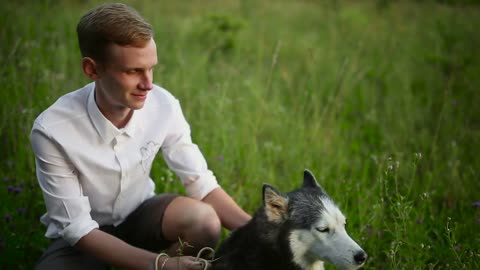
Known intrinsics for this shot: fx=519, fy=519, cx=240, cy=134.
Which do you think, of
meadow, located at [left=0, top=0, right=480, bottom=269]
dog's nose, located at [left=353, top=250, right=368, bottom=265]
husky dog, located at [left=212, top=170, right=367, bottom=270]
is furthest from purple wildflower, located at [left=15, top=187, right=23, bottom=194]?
dog's nose, located at [left=353, top=250, right=368, bottom=265]

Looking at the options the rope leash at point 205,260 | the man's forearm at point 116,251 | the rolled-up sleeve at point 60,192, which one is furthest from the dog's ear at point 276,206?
the rolled-up sleeve at point 60,192

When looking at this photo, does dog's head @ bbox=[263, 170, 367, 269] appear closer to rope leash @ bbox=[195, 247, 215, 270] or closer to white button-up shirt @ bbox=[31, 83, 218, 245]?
rope leash @ bbox=[195, 247, 215, 270]

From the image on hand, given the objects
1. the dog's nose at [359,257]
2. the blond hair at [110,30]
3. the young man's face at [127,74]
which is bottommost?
the dog's nose at [359,257]

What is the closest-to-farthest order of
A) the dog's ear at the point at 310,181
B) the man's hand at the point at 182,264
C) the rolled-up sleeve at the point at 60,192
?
the man's hand at the point at 182,264, the rolled-up sleeve at the point at 60,192, the dog's ear at the point at 310,181

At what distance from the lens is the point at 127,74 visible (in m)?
2.67

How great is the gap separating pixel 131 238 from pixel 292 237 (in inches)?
44.0

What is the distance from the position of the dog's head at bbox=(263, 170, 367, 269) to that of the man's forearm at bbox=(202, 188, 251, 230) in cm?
53

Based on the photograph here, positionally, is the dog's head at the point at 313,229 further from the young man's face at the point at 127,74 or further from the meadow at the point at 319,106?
the young man's face at the point at 127,74

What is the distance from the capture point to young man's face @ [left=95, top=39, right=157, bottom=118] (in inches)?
104

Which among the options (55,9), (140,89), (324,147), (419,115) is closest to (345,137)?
(324,147)

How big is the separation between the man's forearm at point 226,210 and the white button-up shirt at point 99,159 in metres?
0.05

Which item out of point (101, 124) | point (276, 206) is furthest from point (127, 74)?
point (276, 206)

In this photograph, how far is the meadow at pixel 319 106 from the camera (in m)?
3.59

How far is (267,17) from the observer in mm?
7961
